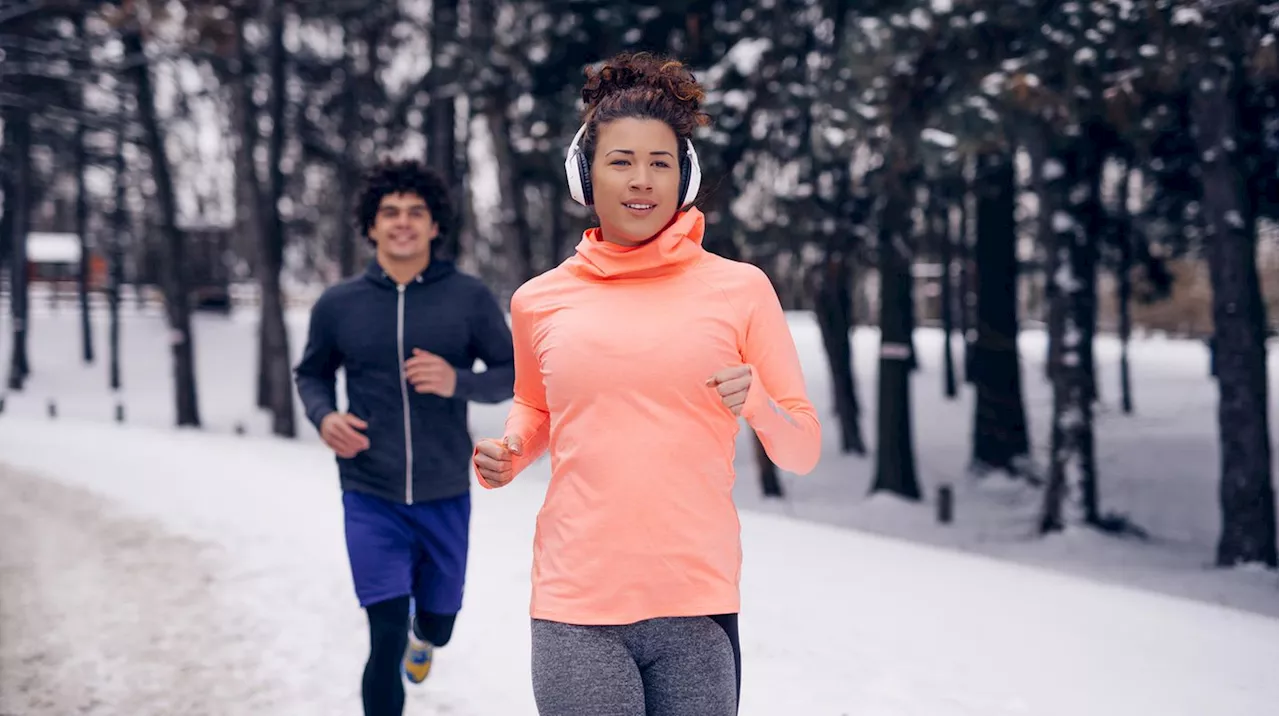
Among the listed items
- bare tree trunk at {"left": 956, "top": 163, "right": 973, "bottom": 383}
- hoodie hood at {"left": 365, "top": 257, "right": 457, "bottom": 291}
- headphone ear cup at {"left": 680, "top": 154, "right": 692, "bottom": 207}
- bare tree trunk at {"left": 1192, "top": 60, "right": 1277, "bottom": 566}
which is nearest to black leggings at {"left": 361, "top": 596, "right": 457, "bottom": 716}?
hoodie hood at {"left": 365, "top": 257, "right": 457, "bottom": 291}

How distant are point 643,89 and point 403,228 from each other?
2.15 m

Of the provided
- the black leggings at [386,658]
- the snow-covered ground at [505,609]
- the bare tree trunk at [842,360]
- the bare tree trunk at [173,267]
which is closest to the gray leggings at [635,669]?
the black leggings at [386,658]

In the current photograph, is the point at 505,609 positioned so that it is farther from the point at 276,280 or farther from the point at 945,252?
the point at 276,280

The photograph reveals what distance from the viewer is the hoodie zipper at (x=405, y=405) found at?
14.6 ft

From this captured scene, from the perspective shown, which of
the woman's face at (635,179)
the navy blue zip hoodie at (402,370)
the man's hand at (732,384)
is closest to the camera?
the man's hand at (732,384)

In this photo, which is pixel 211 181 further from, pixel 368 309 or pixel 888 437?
pixel 368 309

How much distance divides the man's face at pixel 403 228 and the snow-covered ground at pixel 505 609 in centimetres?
225

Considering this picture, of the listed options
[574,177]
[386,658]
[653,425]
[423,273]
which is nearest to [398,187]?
[423,273]

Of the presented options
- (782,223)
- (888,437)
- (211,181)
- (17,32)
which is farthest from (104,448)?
(211,181)

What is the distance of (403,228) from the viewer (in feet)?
15.1

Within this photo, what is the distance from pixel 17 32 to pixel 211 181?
29.3 m

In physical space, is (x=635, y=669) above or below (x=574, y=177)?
below

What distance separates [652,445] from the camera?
2.52 m

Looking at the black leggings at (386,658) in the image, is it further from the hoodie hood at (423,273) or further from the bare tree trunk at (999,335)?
the bare tree trunk at (999,335)
